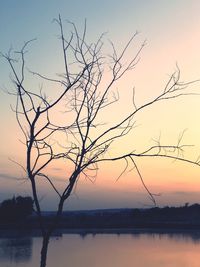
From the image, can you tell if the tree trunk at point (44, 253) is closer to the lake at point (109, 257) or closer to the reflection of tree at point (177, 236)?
the lake at point (109, 257)

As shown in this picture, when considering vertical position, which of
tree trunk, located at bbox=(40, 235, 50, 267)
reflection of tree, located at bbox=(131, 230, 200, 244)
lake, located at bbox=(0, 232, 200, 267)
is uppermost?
Result: reflection of tree, located at bbox=(131, 230, 200, 244)

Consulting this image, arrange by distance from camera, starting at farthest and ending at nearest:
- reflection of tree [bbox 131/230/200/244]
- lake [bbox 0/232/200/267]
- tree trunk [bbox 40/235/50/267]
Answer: reflection of tree [bbox 131/230/200/244] → lake [bbox 0/232/200/267] → tree trunk [bbox 40/235/50/267]

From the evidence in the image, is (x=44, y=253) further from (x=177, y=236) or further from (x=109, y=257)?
(x=177, y=236)

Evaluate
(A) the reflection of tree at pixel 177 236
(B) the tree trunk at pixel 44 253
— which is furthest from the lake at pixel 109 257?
(B) the tree trunk at pixel 44 253

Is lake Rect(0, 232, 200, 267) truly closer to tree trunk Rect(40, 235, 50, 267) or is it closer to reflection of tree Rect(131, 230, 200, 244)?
reflection of tree Rect(131, 230, 200, 244)

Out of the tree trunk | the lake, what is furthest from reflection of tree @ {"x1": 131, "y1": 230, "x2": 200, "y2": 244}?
the tree trunk

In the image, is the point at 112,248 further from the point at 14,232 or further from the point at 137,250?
the point at 14,232

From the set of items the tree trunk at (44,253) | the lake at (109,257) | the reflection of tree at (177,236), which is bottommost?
the tree trunk at (44,253)

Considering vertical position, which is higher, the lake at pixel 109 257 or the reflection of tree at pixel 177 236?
the reflection of tree at pixel 177 236

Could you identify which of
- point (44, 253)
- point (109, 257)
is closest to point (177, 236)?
point (109, 257)

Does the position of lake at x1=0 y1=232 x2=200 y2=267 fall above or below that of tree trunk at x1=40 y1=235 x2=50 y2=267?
above

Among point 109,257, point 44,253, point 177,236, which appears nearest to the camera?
point 44,253

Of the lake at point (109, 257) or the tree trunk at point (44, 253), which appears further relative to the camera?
the lake at point (109, 257)

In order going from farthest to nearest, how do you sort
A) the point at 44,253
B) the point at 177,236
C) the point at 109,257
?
the point at 177,236 < the point at 109,257 < the point at 44,253
